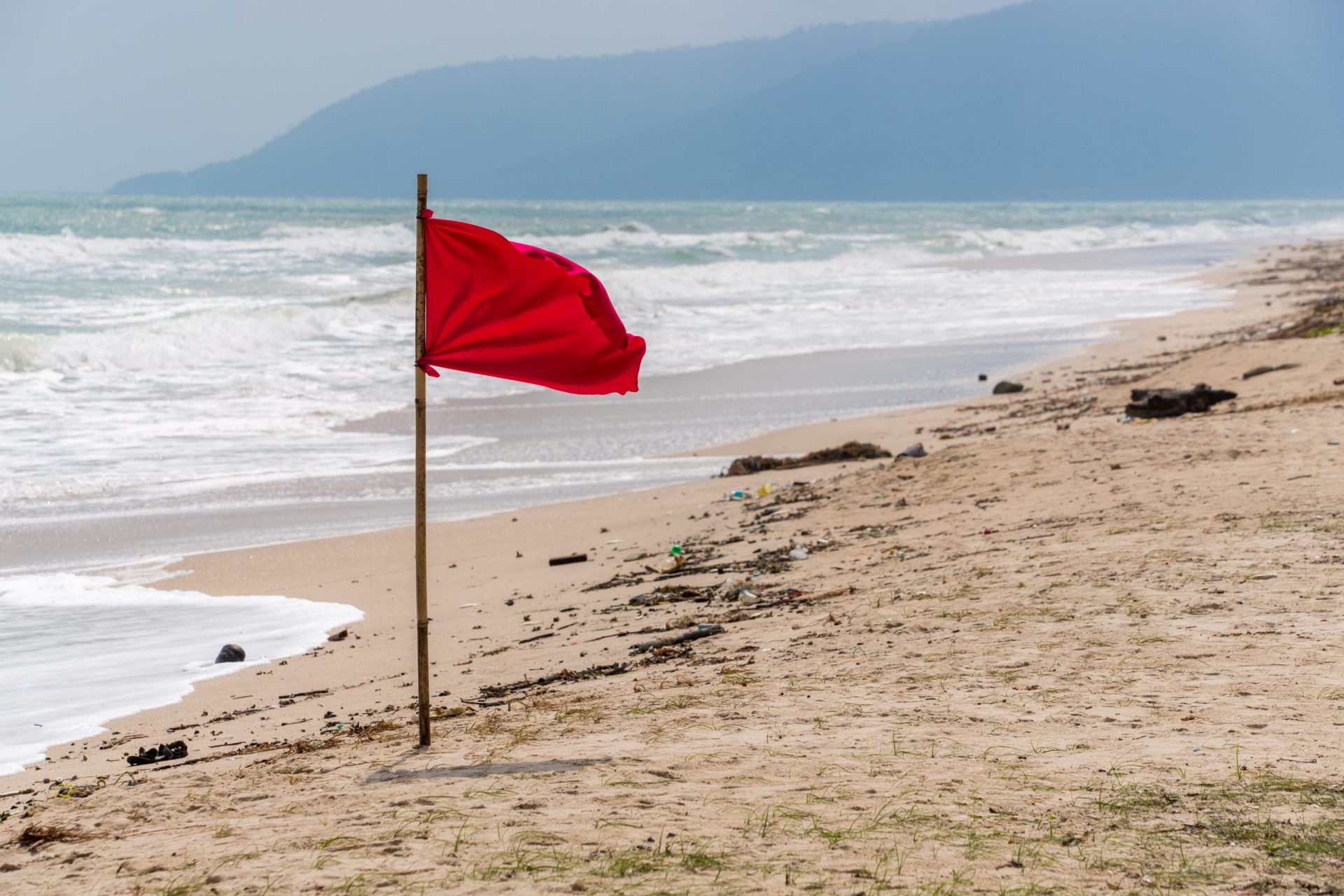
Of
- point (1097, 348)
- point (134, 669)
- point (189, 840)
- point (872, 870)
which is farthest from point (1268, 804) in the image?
point (1097, 348)

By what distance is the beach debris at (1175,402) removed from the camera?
11.0m

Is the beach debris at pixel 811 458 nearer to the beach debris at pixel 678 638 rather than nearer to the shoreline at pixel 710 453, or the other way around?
the shoreline at pixel 710 453

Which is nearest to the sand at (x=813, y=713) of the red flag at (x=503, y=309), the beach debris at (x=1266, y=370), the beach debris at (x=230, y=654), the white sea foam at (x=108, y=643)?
the white sea foam at (x=108, y=643)

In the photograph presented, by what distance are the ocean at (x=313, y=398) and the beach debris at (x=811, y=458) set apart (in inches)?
27.5

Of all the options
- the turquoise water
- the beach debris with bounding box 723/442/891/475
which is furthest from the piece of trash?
the beach debris with bounding box 723/442/891/475

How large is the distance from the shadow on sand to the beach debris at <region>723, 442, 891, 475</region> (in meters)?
7.19

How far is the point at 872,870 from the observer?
10.8 ft

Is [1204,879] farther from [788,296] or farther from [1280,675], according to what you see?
[788,296]

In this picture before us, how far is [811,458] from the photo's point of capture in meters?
11.8

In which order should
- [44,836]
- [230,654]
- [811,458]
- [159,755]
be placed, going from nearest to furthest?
[44,836]
[159,755]
[230,654]
[811,458]

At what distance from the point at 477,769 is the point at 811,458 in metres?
7.80

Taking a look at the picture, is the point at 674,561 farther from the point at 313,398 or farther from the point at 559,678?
the point at 313,398

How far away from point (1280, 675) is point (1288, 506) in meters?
2.77

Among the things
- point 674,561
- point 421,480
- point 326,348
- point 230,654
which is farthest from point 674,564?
point 326,348
